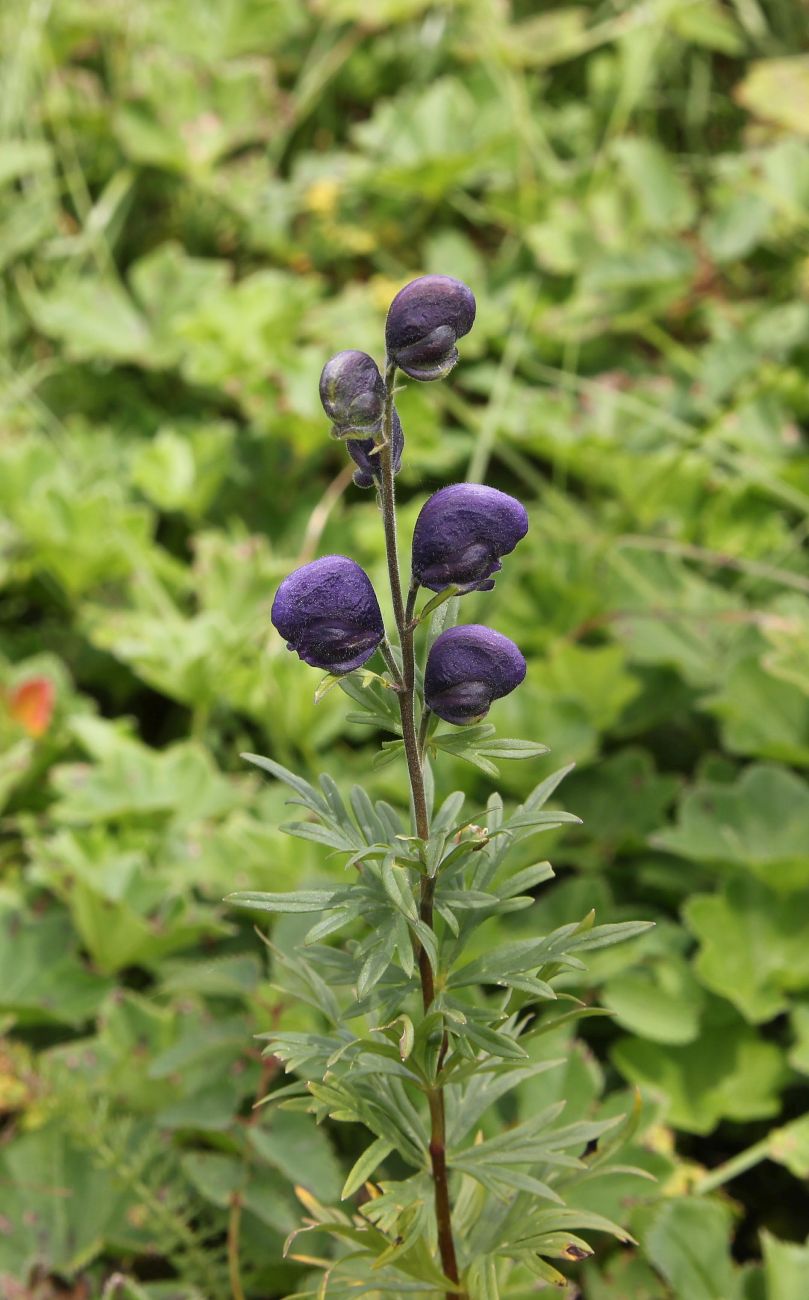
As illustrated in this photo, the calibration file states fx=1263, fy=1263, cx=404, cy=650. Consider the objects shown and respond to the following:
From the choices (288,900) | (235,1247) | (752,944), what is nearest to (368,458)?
(288,900)

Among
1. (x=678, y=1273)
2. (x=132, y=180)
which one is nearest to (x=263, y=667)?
(x=678, y=1273)

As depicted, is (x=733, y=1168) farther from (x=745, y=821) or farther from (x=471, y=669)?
(x=471, y=669)

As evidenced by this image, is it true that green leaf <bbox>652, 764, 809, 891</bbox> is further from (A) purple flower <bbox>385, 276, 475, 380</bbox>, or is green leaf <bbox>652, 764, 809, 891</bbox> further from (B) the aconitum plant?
(A) purple flower <bbox>385, 276, 475, 380</bbox>

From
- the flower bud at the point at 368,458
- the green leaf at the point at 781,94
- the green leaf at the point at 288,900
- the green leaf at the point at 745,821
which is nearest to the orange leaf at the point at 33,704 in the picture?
the green leaf at the point at 745,821

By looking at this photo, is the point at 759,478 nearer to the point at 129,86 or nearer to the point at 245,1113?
the point at 245,1113

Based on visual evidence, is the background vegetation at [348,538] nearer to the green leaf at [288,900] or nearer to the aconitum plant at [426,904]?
the aconitum plant at [426,904]
